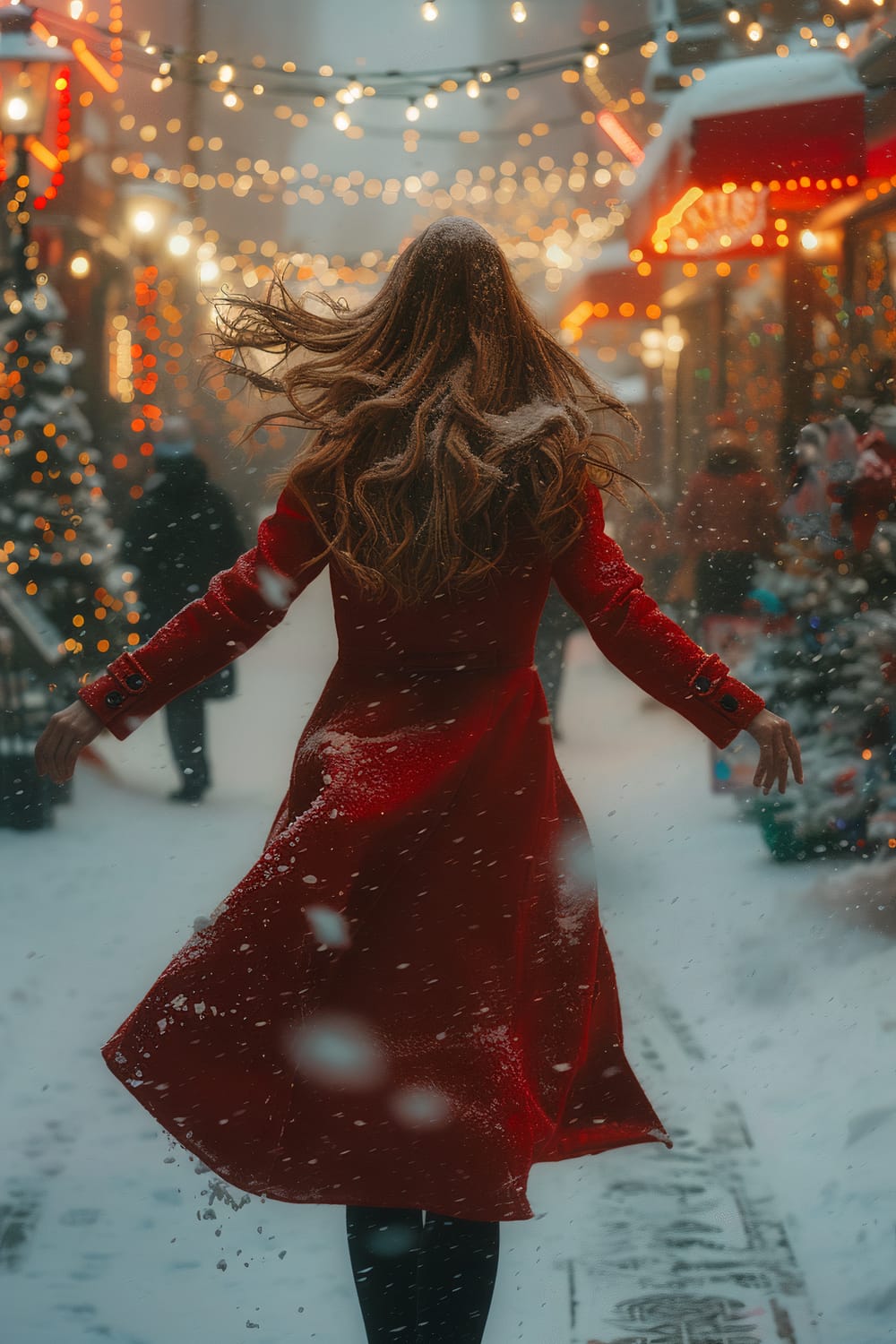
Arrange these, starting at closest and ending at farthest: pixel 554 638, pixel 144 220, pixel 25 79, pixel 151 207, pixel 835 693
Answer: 1. pixel 835 693
2. pixel 554 638
3. pixel 25 79
4. pixel 144 220
5. pixel 151 207

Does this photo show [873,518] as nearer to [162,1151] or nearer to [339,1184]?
[162,1151]

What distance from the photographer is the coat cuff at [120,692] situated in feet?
7.76

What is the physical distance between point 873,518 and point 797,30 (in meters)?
4.78

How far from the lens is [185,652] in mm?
2385

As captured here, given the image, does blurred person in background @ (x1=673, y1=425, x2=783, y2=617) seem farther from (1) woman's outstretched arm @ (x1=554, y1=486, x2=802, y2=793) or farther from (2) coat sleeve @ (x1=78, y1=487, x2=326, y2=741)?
(2) coat sleeve @ (x1=78, y1=487, x2=326, y2=741)

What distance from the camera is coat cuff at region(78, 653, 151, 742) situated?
2.37 m

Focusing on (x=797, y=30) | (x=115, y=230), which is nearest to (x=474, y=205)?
(x=115, y=230)

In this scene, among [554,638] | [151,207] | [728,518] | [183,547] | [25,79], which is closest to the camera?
[728,518]

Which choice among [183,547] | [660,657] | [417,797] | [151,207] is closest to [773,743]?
[660,657]

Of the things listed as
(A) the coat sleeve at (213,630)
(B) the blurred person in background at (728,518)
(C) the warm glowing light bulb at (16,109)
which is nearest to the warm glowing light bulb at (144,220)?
(C) the warm glowing light bulb at (16,109)

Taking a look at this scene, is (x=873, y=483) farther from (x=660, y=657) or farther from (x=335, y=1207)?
(x=660, y=657)

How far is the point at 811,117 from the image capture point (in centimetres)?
681

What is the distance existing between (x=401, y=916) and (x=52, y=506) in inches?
292

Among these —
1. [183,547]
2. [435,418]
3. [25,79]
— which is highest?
[25,79]
